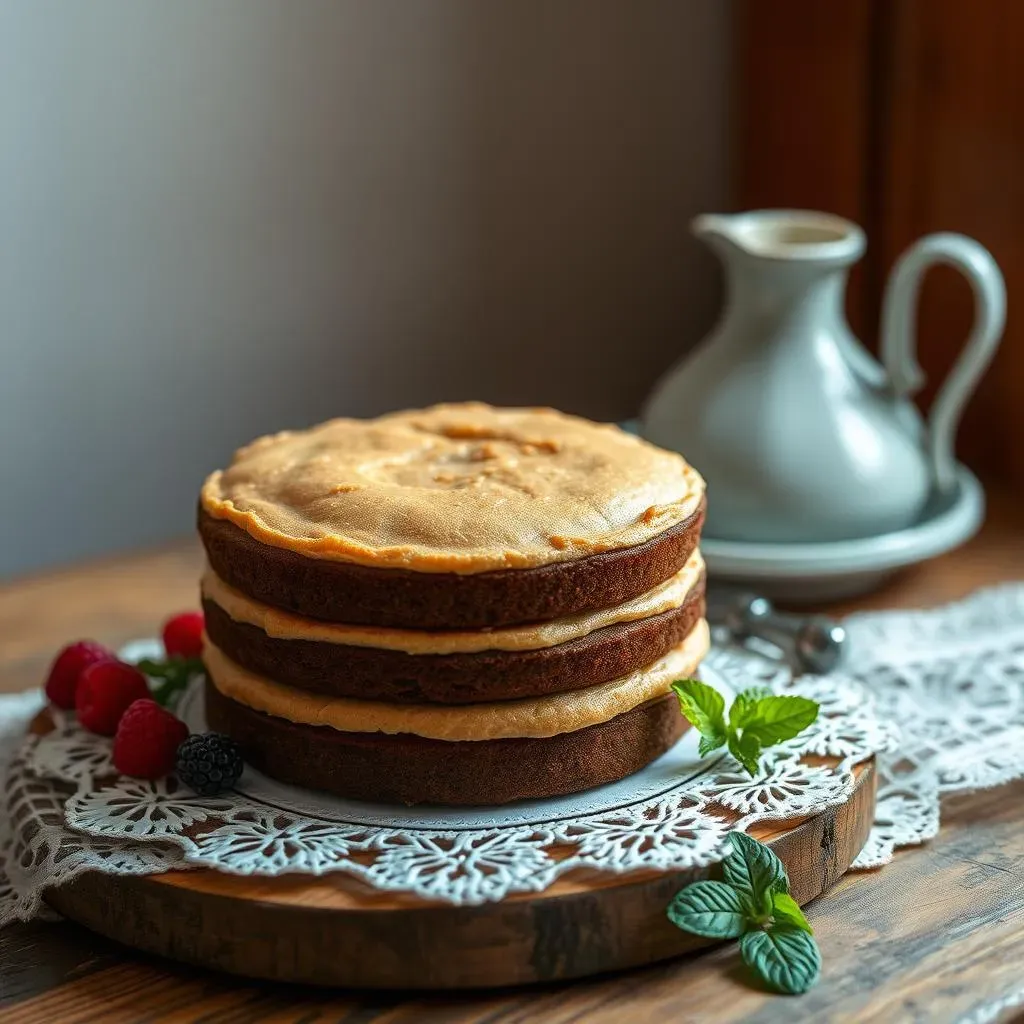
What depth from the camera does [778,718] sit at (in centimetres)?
126

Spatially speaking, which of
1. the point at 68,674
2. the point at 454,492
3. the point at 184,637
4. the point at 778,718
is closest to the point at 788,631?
the point at 778,718

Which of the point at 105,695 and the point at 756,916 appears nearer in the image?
the point at 756,916

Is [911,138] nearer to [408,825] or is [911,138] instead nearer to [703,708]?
[703,708]

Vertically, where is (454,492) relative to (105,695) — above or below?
above

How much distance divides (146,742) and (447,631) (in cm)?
29

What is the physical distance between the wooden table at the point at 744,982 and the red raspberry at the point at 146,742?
0.14 metres

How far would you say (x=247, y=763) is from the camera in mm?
1287

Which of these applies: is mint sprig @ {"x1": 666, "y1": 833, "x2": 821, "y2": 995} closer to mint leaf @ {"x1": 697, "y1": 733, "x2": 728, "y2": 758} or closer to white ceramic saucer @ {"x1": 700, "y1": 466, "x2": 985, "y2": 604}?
mint leaf @ {"x1": 697, "y1": 733, "x2": 728, "y2": 758}

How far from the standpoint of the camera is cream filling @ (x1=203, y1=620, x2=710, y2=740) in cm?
119

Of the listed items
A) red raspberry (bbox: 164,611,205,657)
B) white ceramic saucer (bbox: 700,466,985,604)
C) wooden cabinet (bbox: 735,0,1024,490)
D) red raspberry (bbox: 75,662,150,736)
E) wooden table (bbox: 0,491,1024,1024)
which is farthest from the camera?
wooden cabinet (bbox: 735,0,1024,490)

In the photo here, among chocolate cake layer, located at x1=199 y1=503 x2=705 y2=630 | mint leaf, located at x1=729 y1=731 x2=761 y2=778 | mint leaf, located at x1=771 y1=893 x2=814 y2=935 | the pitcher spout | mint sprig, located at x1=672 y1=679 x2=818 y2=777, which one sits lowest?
mint leaf, located at x1=771 y1=893 x2=814 y2=935

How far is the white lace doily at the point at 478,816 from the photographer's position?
3.65 feet

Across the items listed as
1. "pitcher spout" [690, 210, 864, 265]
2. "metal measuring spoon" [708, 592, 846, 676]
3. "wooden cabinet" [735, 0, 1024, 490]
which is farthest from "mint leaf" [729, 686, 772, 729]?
"wooden cabinet" [735, 0, 1024, 490]

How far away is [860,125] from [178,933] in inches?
72.1
